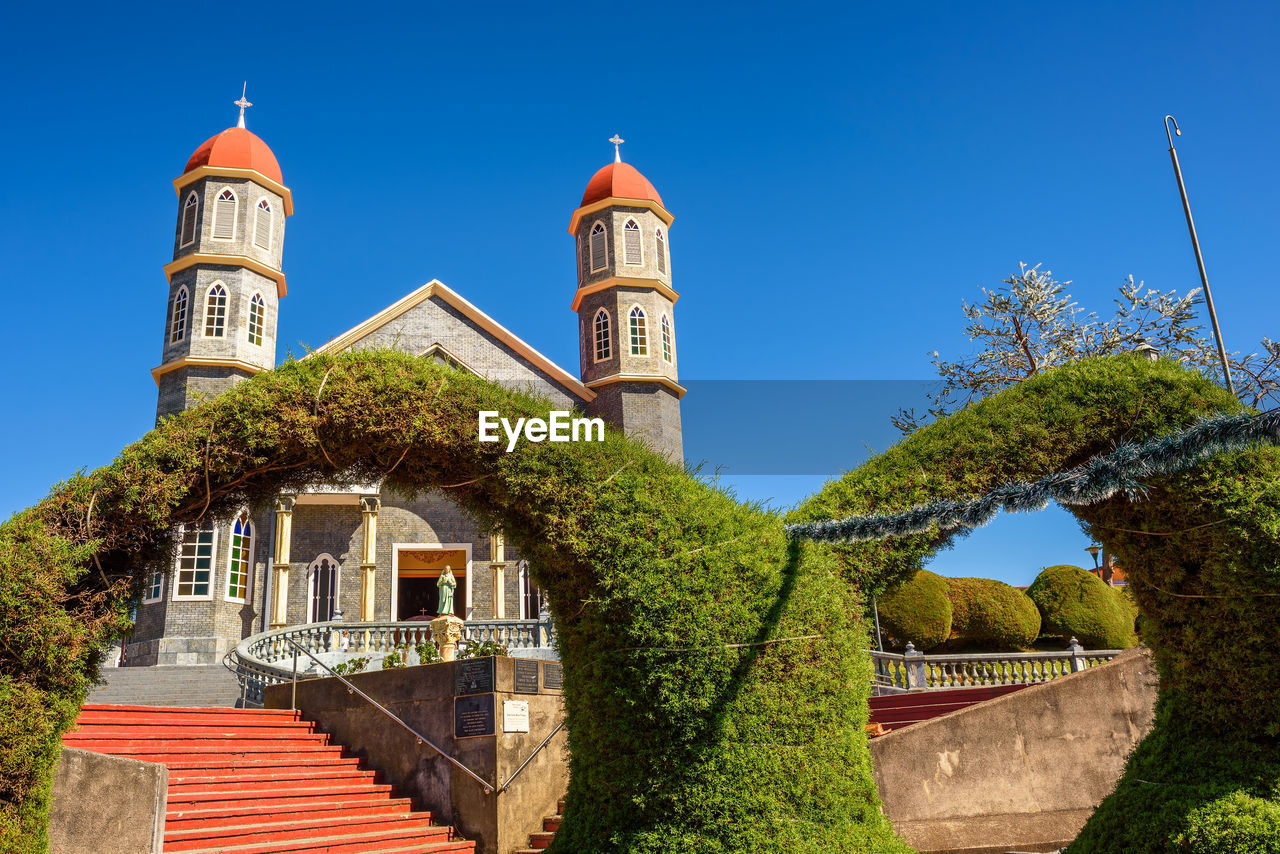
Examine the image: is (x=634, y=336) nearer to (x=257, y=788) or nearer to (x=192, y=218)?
(x=192, y=218)

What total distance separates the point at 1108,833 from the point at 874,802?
2067mm

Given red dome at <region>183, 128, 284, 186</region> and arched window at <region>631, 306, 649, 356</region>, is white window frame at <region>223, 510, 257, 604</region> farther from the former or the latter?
arched window at <region>631, 306, 649, 356</region>

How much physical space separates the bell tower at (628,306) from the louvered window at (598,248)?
3 cm

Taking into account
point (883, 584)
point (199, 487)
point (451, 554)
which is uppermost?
point (451, 554)

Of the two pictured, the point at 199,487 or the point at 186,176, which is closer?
the point at 199,487

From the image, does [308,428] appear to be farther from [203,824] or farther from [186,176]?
[186,176]

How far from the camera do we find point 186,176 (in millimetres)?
25562

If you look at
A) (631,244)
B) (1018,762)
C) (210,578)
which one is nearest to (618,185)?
(631,244)

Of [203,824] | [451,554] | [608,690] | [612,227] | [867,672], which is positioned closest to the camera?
[608,690]

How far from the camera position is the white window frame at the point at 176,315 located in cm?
2427

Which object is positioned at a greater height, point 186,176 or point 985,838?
point 186,176

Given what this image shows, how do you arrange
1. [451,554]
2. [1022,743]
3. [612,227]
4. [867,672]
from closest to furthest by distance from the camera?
[867,672]
[1022,743]
[451,554]
[612,227]

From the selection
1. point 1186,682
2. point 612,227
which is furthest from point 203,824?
point 612,227

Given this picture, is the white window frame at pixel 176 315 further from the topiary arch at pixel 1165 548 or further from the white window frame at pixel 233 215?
the topiary arch at pixel 1165 548
